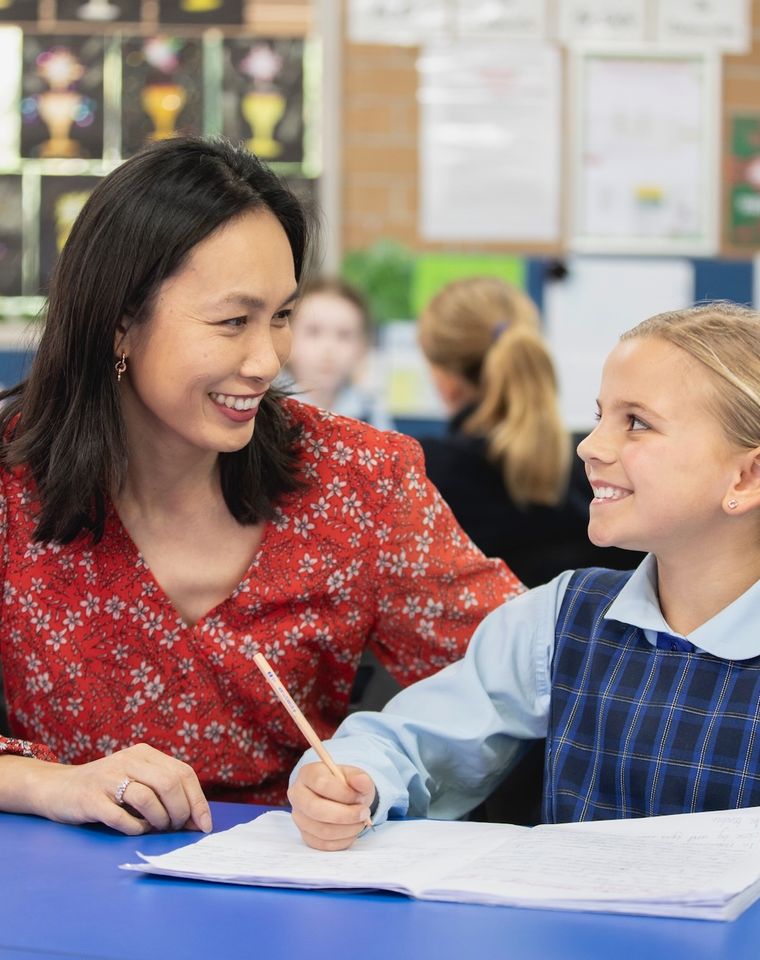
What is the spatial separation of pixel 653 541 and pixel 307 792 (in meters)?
0.43

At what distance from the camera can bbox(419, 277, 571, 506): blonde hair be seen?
9.91 feet

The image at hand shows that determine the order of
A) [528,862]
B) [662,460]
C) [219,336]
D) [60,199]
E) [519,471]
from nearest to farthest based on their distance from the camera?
[528,862], [662,460], [219,336], [519,471], [60,199]

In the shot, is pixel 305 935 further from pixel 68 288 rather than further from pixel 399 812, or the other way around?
pixel 68 288

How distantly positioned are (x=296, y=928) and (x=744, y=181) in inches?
145

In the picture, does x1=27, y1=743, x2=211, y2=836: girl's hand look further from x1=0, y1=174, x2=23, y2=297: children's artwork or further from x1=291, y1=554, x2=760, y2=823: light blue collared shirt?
x1=0, y1=174, x2=23, y2=297: children's artwork

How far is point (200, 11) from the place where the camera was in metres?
4.11

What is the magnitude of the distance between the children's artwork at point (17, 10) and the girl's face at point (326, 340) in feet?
4.08

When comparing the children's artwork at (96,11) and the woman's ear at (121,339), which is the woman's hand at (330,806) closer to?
the woman's ear at (121,339)

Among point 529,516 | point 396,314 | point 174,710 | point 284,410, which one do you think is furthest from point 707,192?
point 174,710

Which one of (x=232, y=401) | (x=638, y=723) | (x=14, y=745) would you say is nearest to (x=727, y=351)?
(x=638, y=723)

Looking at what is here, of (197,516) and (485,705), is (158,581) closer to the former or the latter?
(197,516)

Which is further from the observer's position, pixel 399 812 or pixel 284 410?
pixel 284 410

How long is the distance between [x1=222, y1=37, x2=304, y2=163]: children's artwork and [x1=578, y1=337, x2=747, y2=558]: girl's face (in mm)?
2943

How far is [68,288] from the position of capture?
60.8 inches
